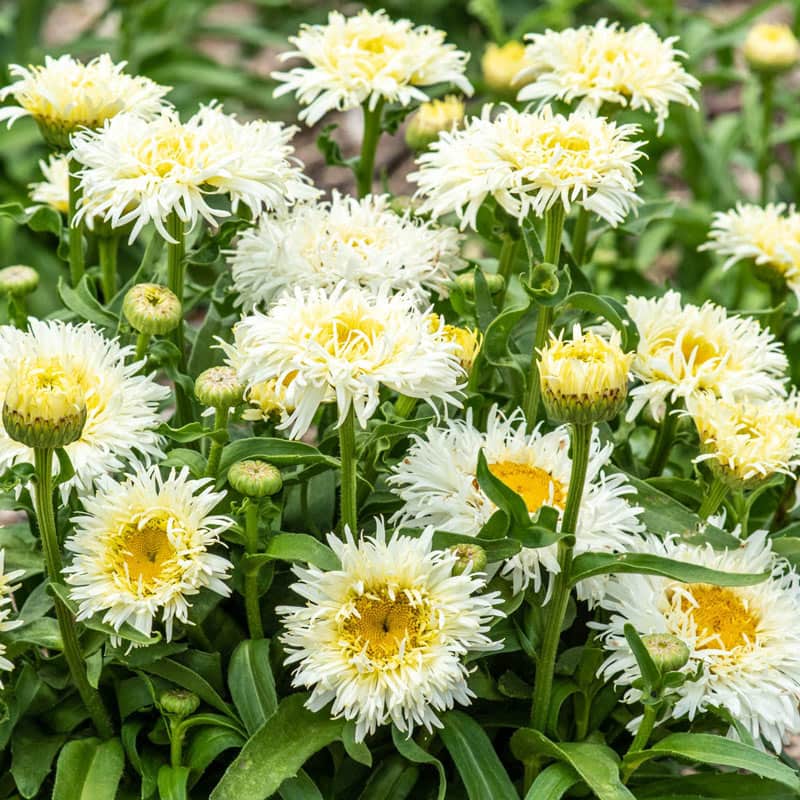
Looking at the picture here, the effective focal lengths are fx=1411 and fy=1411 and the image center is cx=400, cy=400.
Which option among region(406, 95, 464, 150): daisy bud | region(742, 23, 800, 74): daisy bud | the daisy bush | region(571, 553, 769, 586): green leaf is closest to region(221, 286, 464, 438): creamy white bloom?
the daisy bush

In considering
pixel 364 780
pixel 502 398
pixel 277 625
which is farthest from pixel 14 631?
pixel 502 398

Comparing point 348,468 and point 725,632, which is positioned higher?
point 348,468

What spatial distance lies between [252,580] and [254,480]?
0.13m

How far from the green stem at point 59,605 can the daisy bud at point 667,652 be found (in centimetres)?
54

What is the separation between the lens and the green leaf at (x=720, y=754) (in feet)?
4.22

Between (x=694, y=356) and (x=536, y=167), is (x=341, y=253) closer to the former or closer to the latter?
(x=536, y=167)

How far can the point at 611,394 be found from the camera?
1.22 metres

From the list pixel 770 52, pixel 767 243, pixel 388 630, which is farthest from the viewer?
pixel 770 52

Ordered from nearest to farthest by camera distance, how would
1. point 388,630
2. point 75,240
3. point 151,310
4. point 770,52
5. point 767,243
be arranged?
point 388,630 → point 151,310 → point 75,240 → point 767,243 → point 770,52

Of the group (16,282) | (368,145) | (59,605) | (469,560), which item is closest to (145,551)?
(59,605)

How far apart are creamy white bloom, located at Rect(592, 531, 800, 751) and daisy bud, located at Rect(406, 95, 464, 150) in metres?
0.66

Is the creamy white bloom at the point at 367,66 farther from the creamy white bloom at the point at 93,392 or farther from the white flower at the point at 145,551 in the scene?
the white flower at the point at 145,551

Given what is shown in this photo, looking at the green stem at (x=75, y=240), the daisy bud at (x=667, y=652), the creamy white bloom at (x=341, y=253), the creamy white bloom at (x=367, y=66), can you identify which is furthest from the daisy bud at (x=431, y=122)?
the daisy bud at (x=667, y=652)

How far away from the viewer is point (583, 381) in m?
1.22
